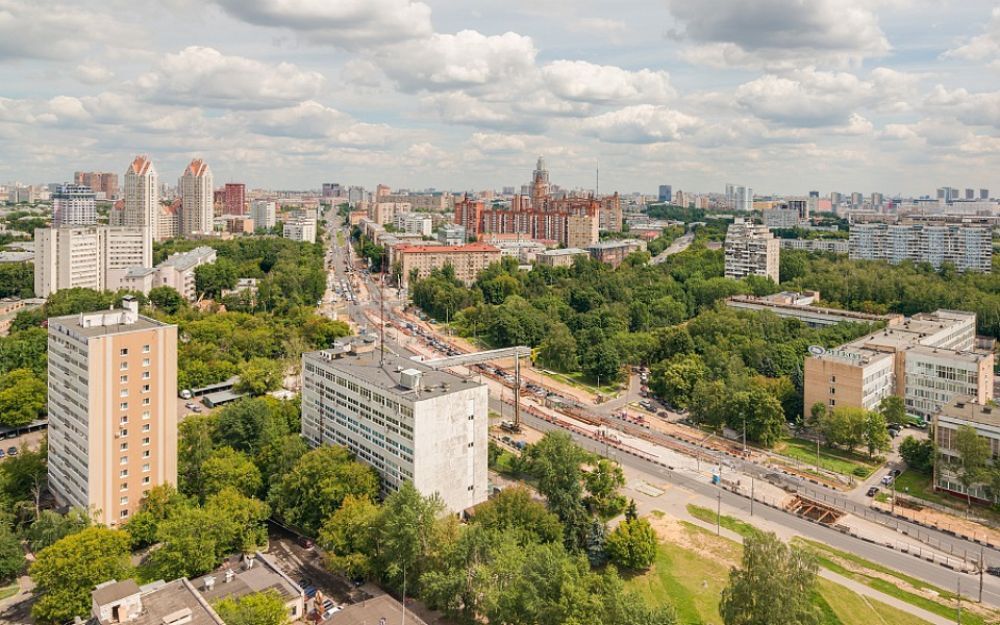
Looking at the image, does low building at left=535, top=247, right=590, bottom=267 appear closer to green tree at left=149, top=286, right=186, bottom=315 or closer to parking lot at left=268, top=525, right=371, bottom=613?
green tree at left=149, top=286, right=186, bottom=315

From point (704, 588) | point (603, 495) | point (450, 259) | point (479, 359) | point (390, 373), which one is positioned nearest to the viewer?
point (704, 588)

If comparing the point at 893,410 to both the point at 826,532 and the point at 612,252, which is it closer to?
the point at 826,532

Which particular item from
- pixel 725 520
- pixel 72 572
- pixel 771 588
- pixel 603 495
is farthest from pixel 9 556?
pixel 725 520

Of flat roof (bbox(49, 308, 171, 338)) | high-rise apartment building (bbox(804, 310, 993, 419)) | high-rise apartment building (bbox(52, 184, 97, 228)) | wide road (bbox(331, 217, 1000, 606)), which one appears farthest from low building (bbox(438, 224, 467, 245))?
flat roof (bbox(49, 308, 171, 338))

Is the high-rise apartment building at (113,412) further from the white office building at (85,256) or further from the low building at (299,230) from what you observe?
the low building at (299,230)

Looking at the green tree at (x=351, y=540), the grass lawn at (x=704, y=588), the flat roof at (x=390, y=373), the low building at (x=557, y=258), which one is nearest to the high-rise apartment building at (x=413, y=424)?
the flat roof at (x=390, y=373)

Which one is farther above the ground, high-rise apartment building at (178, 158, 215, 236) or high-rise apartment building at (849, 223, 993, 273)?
high-rise apartment building at (178, 158, 215, 236)

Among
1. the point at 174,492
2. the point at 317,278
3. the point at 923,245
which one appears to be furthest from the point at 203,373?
the point at 923,245
